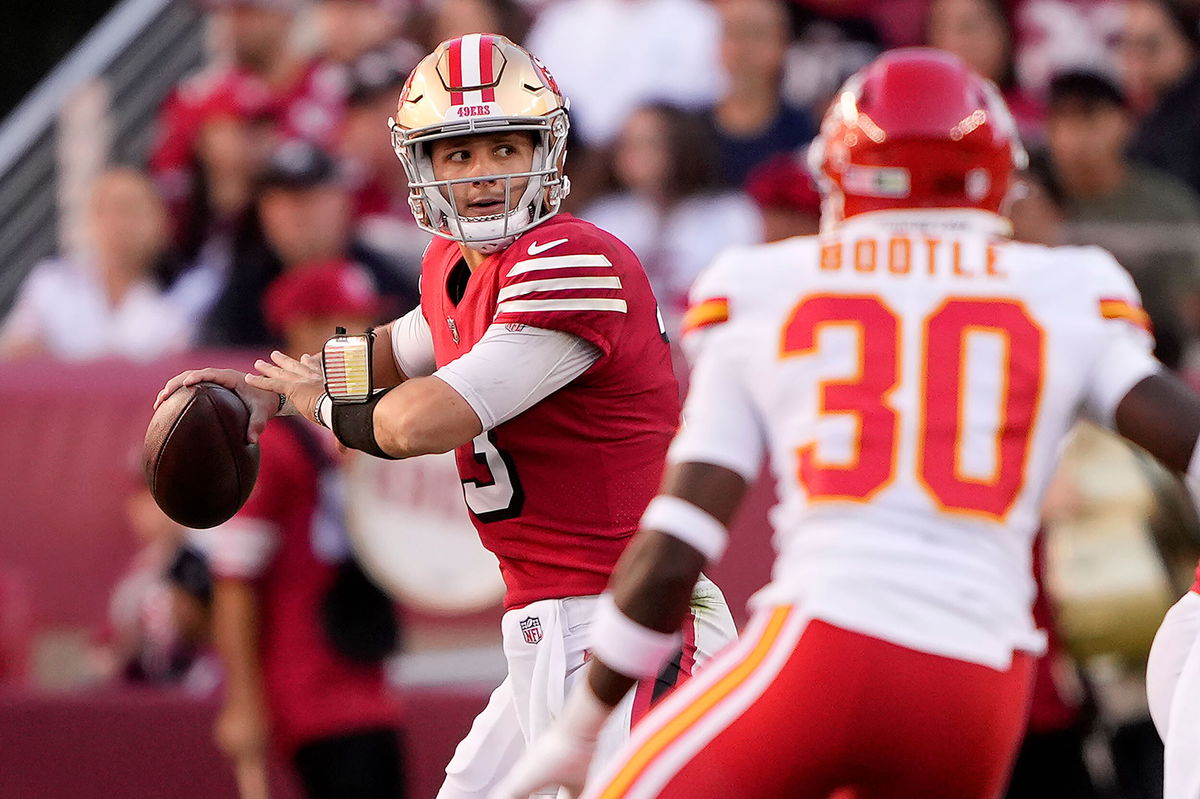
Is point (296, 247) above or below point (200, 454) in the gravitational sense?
above

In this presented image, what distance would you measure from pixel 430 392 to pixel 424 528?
2586 millimetres

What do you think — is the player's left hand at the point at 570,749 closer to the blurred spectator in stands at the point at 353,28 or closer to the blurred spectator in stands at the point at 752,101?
the blurred spectator in stands at the point at 752,101

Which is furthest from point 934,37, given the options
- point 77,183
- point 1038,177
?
point 77,183

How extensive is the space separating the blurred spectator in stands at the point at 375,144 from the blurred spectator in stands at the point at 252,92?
0.69 ft

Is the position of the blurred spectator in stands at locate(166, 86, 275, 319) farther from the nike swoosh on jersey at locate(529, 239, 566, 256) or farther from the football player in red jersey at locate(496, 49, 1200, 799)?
the football player in red jersey at locate(496, 49, 1200, 799)

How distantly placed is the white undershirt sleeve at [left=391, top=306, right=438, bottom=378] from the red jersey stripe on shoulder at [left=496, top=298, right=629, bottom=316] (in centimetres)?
49

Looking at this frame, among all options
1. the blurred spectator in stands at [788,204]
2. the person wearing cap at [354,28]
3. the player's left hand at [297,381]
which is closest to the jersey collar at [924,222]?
the player's left hand at [297,381]

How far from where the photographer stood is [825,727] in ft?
8.06

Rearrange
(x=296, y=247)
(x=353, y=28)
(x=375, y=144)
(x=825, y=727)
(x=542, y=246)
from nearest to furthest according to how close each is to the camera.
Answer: (x=825, y=727) → (x=542, y=246) → (x=296, y=247) → (x=375, y=144) → (x=353, y=28)

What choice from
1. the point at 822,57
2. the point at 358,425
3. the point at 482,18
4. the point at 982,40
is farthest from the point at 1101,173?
the point at 358,425

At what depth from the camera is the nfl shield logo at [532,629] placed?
132 inches

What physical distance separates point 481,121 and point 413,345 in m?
0.53

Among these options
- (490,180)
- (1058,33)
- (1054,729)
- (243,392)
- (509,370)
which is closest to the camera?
→ (509,370)

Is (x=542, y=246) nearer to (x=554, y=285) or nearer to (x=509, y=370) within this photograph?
(x=554, y=285)
